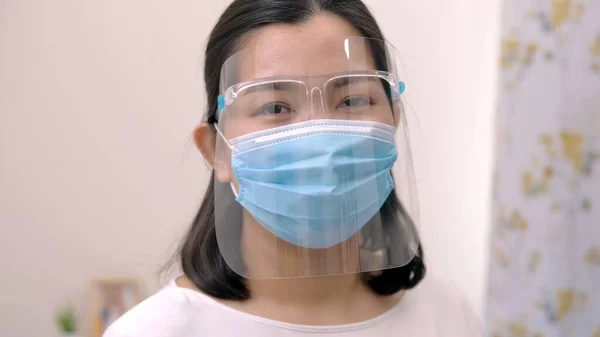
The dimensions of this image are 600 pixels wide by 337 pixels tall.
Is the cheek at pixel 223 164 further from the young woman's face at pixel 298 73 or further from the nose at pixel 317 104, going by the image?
the nose at pixel 317 104

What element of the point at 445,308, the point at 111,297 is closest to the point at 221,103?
the point at 445,308

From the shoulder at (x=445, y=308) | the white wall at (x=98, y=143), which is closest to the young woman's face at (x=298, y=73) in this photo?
the shoulder at (x=445, y=308)

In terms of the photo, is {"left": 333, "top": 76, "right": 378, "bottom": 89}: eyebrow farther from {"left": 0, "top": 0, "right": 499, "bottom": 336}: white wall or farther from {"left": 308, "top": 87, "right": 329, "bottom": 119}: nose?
{"left": 0, "top": 0, "right": 499, "bottom": 336}: white wall

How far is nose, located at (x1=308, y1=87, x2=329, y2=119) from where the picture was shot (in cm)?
87

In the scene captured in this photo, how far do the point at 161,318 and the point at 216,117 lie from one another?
1.12 feet

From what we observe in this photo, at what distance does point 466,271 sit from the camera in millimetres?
1682

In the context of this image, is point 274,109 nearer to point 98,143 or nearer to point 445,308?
point 445,308

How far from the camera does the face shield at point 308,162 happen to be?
0.85 m

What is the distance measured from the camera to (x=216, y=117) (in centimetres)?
99

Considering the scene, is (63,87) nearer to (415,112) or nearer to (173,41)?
(173,41)

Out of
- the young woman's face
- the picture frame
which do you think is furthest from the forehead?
the picture frame

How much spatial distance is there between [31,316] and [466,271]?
1.25 m

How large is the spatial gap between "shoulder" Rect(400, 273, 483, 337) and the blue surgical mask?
24 centimetres

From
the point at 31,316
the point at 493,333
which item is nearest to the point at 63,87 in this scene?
the point at 31,316
